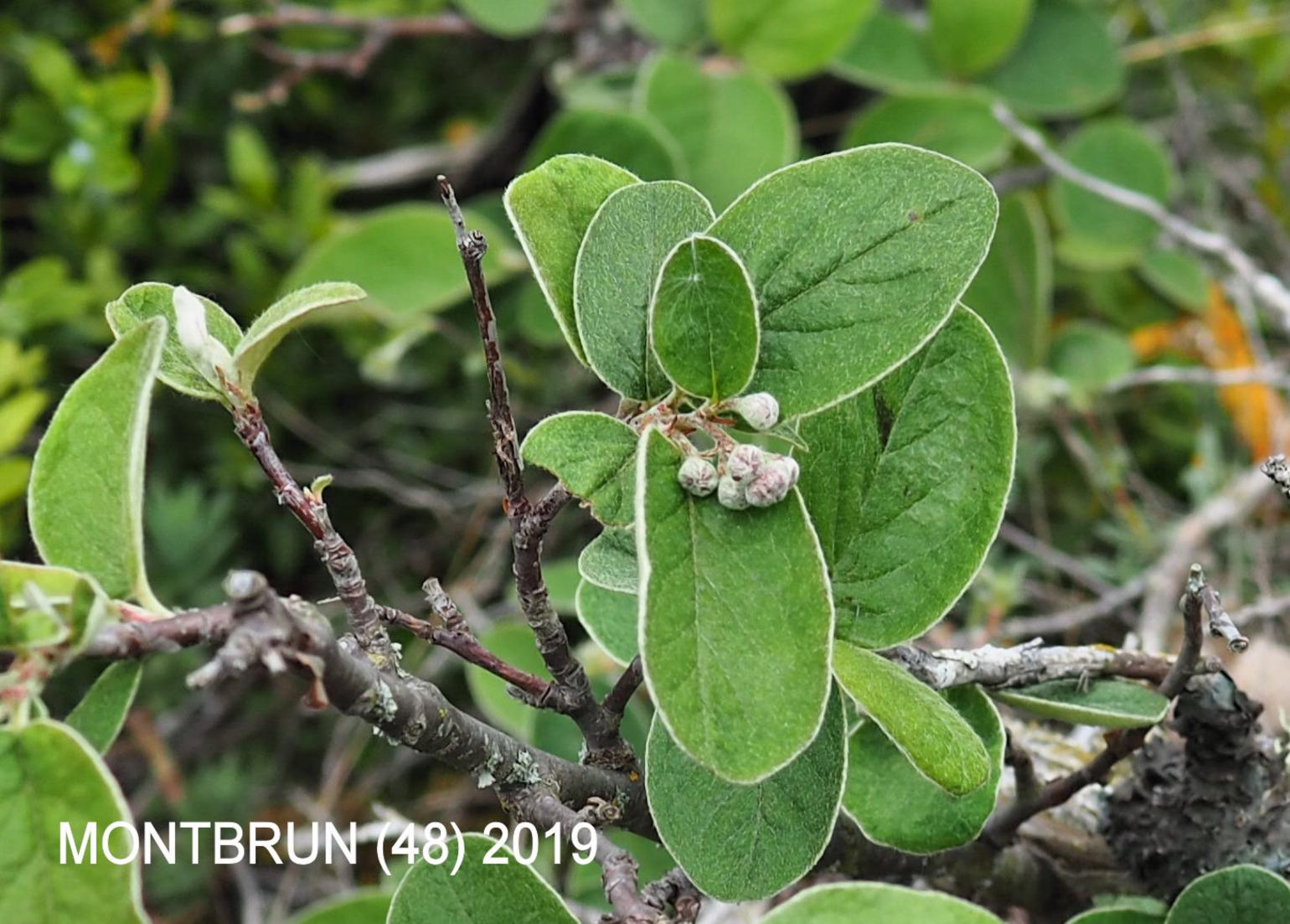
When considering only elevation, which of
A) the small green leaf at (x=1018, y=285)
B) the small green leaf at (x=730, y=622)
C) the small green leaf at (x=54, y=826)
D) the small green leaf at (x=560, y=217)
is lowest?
the small green leaf at (x=1018, y=285)

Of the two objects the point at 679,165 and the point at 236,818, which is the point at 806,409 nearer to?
the point at 679,165

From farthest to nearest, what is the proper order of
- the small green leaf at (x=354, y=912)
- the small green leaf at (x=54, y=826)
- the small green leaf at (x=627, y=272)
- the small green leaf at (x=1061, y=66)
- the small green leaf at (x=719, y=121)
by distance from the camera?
the small green leaf at (x=1061, y=66)
the small green leaf at (x=719, y=121)
the small green leaf at (x=354, y=912)
the small green leaf at (x=627, y=272)
the small green leaf at (x=54, y=826)

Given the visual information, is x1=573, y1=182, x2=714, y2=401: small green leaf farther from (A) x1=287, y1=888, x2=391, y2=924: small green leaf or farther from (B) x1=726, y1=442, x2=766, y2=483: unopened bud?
(A) x1=287, y1=888, x2=391, y2=924: small green leaf

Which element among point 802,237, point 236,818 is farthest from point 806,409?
point 236,818

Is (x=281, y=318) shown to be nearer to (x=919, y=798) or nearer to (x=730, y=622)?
(x=730, y=622)

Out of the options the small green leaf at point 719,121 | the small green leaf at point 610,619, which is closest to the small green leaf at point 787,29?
the small green leaf at point 719,121

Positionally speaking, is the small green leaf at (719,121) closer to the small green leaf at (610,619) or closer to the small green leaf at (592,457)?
the small green leaf at (610,619)
